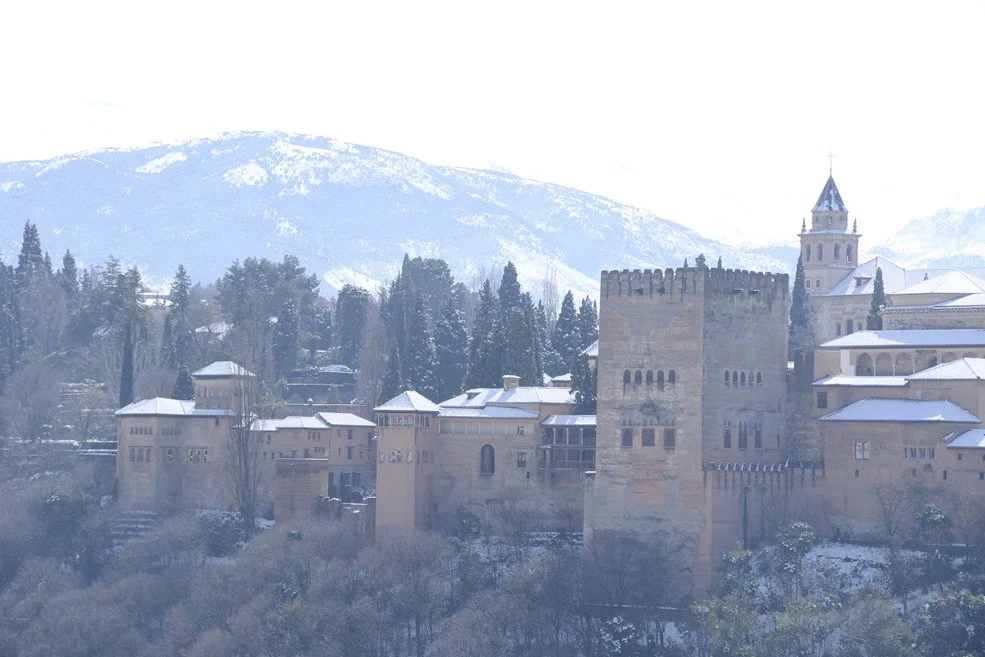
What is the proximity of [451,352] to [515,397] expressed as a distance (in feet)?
52.7

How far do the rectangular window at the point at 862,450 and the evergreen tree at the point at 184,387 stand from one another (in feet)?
95.1

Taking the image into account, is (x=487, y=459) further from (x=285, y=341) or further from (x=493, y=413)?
(x=285, y=341)

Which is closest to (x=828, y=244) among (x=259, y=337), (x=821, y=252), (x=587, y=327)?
(x=821, y=252)

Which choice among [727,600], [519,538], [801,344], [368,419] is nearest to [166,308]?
[368,419]

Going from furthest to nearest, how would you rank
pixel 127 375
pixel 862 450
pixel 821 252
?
1. pixel 821 252
2. pixel 127 375
3. pixel 862 450

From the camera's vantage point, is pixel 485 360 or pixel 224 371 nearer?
pixel 224 371

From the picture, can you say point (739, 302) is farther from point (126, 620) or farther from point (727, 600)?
point (126, 620)

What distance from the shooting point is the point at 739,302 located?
67.4 metres

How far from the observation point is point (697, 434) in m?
65.5

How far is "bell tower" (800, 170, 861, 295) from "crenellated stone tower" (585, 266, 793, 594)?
28197 mm

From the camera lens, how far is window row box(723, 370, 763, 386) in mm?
66938

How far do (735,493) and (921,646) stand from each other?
9521 millimetres

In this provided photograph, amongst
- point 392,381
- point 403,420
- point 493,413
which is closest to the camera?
point 403,420

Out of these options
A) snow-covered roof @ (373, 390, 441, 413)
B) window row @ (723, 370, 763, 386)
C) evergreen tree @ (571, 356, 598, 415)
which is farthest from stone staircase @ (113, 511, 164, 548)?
window row @ (723, 370, 763, 386)
